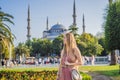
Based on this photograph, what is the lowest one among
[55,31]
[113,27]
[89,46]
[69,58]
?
[69,58]

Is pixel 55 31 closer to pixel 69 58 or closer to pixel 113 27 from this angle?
pixel 113 27

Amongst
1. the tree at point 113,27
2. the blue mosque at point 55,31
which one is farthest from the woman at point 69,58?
the blue mosque at point 55,31

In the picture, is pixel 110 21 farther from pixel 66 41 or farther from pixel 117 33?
pixel 66 41

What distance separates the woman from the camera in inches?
331

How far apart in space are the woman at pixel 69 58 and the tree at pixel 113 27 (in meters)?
21.3

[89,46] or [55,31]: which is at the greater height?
[55,31]

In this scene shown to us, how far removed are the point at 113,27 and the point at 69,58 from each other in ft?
73.8

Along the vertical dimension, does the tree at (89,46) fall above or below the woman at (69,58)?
above

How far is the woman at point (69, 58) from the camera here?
8398mm

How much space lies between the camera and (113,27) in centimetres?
3053

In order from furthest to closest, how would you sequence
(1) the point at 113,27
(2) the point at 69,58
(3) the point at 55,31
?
(3) the point at 55,31 → (1) the point at 113,27 → (2) the point at 69,58

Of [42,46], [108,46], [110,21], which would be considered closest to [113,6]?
[110,21]

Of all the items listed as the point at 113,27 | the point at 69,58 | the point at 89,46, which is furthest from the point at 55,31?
the point at 69,58

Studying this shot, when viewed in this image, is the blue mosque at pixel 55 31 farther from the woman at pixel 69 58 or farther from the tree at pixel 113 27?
the woman at pixel 69 58
